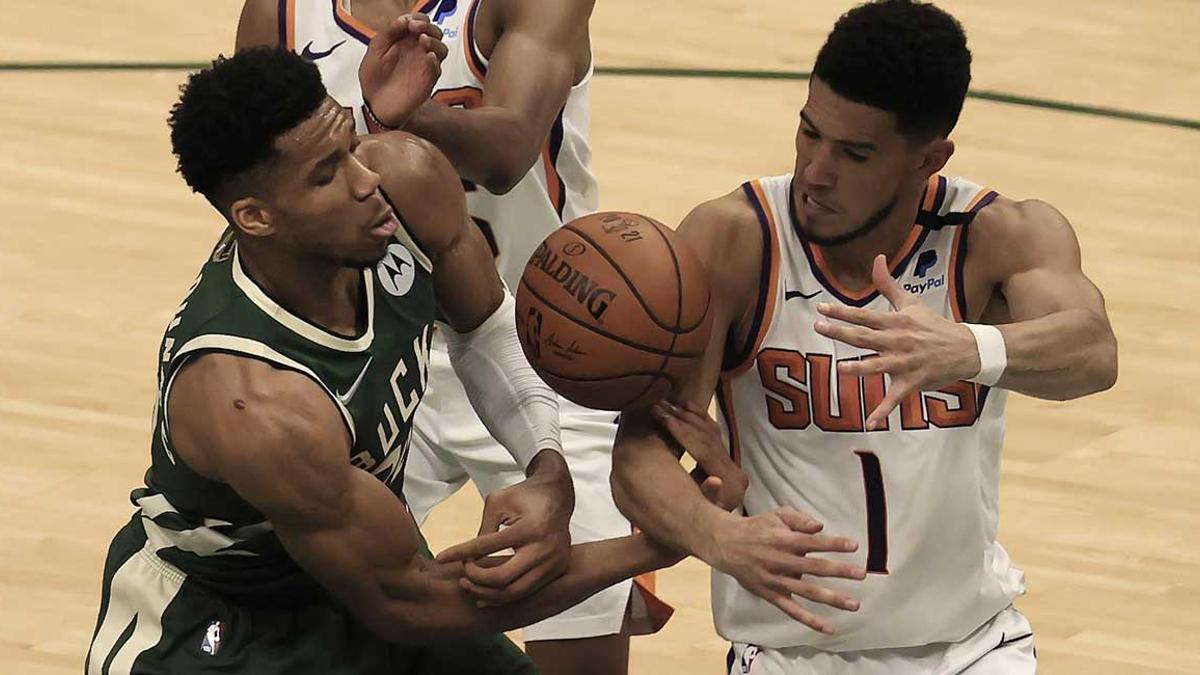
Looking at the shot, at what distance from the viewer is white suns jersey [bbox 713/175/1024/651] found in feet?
15.8

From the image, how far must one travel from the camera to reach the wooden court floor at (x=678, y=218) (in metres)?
6.95

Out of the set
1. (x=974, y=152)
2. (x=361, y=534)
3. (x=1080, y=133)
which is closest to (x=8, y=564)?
(x=361, y=534)

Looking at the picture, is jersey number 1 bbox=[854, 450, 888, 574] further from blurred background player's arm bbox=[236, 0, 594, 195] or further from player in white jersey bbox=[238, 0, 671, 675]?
blurred background player's arm bbox=[236, 0, 594, 195]

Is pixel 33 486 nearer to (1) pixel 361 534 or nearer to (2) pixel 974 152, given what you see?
(1) pixel 361 534

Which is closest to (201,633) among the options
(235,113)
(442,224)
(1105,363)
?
(442,224)

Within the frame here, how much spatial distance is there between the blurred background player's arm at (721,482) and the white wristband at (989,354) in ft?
1.42

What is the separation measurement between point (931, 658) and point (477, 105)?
1.84m

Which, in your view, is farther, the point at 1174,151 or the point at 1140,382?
the point at 1174,151

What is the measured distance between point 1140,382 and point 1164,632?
1717mm

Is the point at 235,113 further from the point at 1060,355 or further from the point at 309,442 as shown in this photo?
the point at 1060,355

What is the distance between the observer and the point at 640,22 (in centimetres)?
1179

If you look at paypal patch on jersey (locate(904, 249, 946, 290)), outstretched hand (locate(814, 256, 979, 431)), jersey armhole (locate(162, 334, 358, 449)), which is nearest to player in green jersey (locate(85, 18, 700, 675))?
jersey armhole (locate(162, 334, 358, 449))

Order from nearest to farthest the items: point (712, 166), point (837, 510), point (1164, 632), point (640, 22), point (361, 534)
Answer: point (361, 534)
point (837, 510)
point (1164, 632)
point (712, 166)
point (640, 22)

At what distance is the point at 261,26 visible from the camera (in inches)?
227
